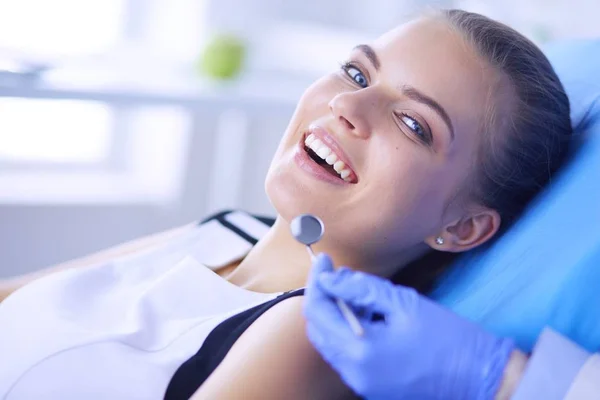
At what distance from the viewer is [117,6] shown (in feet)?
8.92

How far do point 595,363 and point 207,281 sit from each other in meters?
0.59

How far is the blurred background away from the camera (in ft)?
8.14

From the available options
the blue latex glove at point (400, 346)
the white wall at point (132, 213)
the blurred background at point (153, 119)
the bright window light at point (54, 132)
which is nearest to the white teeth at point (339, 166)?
the blue latex glove at point (400, 346)

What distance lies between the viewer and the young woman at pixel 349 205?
112cm

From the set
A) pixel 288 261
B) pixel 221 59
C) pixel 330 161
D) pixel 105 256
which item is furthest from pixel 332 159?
pixel 221 59

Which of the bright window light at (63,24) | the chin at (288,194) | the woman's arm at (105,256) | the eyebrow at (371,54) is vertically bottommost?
the woman's arm at (105,256)

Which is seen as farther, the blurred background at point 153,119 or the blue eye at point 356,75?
the blurred background at point 153,119

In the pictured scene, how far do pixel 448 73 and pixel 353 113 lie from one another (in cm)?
16

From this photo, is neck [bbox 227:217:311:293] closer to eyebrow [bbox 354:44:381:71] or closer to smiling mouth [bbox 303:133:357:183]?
smiling mouth [bbox 303:133:357:183]

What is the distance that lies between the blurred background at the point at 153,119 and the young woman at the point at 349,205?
1.04 meters

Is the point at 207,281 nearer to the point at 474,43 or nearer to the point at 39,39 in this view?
the point at 474,43

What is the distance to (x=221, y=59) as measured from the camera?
2.39 meters

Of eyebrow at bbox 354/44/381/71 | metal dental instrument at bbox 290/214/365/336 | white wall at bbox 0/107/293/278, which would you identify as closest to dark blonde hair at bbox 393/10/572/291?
eyebrow at bbox 354/44/381/71

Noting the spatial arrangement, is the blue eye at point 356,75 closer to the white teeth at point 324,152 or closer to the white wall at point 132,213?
the white teeth at point 324,152
